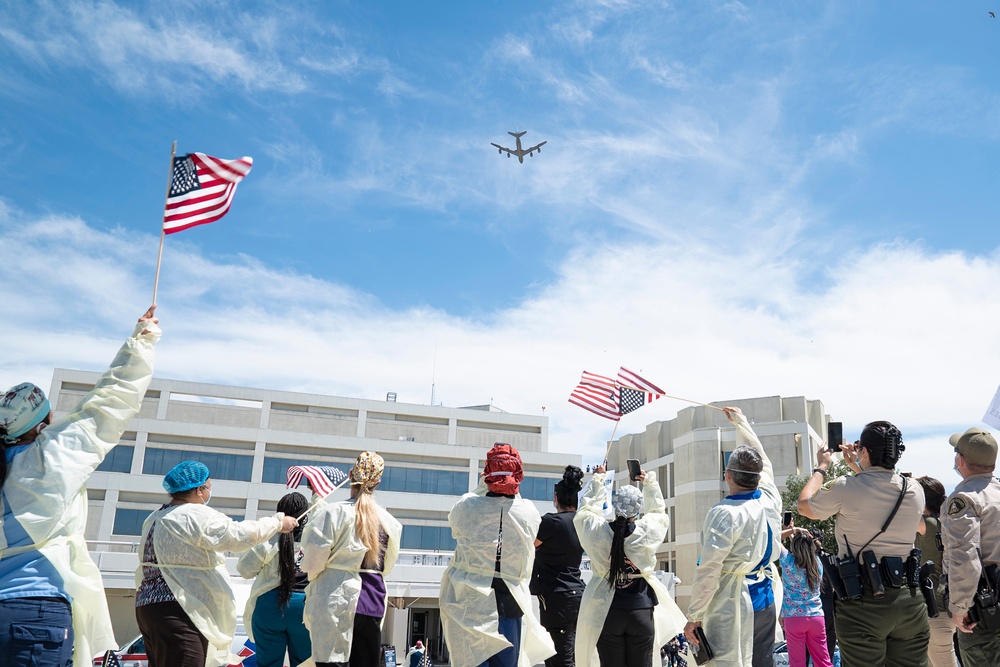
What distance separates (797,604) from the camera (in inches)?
313

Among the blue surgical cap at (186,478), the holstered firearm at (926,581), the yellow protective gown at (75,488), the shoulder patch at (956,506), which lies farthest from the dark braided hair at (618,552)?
the yellow protective gown at (75,488)

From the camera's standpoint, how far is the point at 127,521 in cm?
4938

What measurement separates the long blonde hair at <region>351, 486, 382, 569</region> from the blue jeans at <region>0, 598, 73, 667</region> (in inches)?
92.0

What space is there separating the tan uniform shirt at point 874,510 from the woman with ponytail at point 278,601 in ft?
12.1

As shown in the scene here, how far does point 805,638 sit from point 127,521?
4920cm

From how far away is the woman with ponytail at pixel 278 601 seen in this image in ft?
19.5

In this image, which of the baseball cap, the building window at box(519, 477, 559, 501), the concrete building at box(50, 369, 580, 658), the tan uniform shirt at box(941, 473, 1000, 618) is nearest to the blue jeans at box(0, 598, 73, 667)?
the tan uniform shirt at box(941, 473, 1000, 618)

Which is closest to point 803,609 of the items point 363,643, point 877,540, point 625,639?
point 625,639

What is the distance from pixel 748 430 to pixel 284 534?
3.53 m

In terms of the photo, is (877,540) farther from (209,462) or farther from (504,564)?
(209,462)

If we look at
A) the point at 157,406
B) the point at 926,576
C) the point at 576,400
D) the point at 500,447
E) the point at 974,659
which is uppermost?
the point at 157,406

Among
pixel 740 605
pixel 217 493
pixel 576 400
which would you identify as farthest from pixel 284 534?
pixel 217 493

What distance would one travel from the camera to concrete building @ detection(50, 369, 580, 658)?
5000 cm

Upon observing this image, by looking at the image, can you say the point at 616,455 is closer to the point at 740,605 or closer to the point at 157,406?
the point at 157,406
